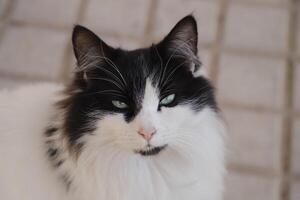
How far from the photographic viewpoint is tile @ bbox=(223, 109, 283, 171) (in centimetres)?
176

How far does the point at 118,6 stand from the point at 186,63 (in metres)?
1.08

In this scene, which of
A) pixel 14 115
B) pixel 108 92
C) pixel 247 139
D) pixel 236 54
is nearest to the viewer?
pixel 108 92

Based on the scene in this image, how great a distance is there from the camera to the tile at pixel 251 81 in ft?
6.22

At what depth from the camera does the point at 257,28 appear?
2086 millimetres

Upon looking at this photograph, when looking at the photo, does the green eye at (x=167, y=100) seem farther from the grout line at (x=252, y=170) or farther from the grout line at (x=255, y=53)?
the grout line at (x=255, y=53)

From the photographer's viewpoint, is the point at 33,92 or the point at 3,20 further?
the point at 3,20

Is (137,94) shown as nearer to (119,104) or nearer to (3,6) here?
(119,104)

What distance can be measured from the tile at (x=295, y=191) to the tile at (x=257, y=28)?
581 mm

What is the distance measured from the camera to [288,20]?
2107mm

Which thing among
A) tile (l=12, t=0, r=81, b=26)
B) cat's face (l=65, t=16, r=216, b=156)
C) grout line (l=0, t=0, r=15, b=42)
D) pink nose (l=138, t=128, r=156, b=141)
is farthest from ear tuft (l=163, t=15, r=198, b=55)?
grout line (l=0, t=0, r=15, b=42)

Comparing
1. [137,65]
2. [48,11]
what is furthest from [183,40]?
[48,11]

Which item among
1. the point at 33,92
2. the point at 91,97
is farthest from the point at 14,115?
the point at 91,97

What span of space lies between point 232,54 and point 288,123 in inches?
14.4

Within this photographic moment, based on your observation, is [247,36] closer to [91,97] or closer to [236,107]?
[236,107]
